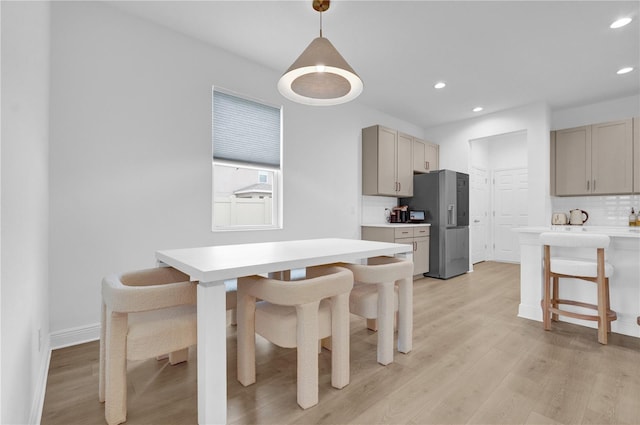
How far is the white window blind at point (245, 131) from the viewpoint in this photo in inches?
125

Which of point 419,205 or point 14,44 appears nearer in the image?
point 14,44

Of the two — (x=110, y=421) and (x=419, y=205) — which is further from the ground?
(x=419, y=205)

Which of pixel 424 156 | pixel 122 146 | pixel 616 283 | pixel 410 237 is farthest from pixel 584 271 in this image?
pixel 122 146

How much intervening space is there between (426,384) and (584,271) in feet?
5.67

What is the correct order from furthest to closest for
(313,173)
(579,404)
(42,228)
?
1. (313,173)
2. (42,228)
3. (579,404)

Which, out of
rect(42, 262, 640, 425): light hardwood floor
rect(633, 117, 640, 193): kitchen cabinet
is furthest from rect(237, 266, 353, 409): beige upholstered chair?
rect(633, 117, 640, 193): kitchen cabinet

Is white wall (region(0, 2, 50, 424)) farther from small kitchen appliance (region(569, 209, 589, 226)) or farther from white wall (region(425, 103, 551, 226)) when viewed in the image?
small kitchen appliance (region(569, 209, 589, 226))

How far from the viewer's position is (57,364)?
201 centimetres

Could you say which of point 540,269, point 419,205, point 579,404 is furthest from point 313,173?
point 579,404

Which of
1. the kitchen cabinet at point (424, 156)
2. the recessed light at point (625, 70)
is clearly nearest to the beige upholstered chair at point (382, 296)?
the kitchen cabinet at point (424, 156)

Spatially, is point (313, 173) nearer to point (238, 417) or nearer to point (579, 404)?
point (238, 417)

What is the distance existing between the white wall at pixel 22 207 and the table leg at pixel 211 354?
0.61 m

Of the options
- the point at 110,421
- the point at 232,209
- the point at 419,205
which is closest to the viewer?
the point at 110,421

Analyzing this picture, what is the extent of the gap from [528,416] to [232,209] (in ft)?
9.79
